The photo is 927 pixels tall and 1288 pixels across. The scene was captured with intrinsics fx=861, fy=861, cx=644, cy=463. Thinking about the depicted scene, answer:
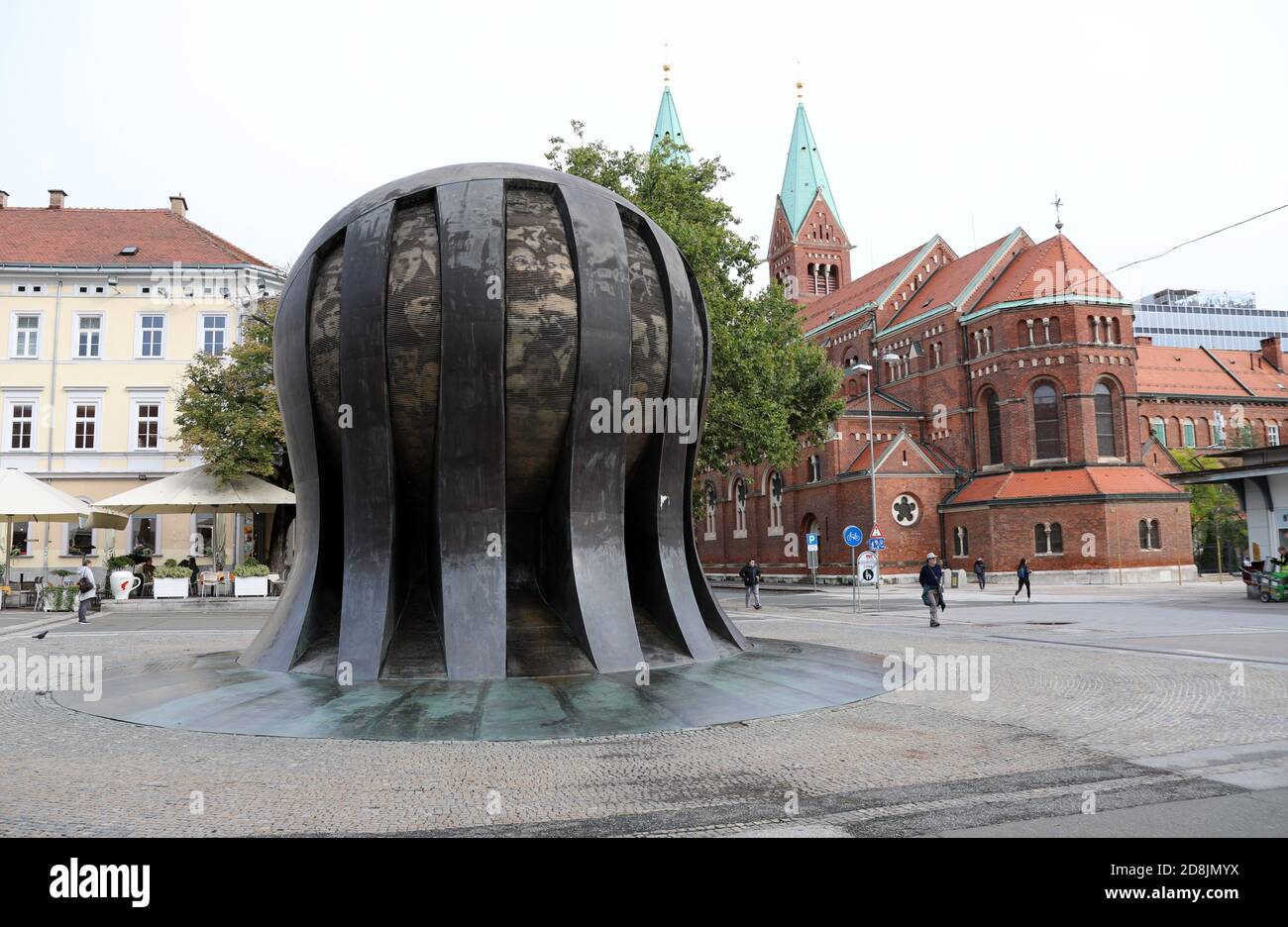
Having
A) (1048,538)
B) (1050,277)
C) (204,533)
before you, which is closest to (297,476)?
(204,533)

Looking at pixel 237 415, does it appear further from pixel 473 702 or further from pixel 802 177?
pixel 802 177

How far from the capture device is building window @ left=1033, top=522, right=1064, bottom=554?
43031 mm

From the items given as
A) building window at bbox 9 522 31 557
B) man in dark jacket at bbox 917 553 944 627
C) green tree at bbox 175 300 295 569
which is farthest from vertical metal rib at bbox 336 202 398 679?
building window at bbox 9 522 31 557

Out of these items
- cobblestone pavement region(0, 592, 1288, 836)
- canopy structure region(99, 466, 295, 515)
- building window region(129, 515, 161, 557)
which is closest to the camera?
cobblestone pavement region(0, 592, 1288, 836)

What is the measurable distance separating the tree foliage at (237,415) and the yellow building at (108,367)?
7.84m

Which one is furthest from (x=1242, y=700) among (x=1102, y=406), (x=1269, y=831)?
(x=1102, y=406)

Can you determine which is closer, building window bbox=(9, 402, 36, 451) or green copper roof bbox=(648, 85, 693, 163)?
building window bbox=(9, 402, 36, 451)

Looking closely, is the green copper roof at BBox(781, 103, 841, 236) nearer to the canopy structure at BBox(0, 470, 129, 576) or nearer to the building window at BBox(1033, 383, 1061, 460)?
the building window at BBox(1033, 383, 1061, 460)

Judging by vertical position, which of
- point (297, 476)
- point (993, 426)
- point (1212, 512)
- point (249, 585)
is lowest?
point (249, 585)

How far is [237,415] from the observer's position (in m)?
27.4

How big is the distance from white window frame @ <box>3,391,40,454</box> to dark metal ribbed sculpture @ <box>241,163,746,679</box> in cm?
3240

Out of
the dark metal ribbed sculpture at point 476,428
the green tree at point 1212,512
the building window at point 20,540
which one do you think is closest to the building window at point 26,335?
the building window at point 20,540

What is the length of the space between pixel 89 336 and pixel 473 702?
120 feet

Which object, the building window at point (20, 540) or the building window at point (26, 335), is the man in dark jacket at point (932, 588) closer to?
the building window at point (20, 540)
